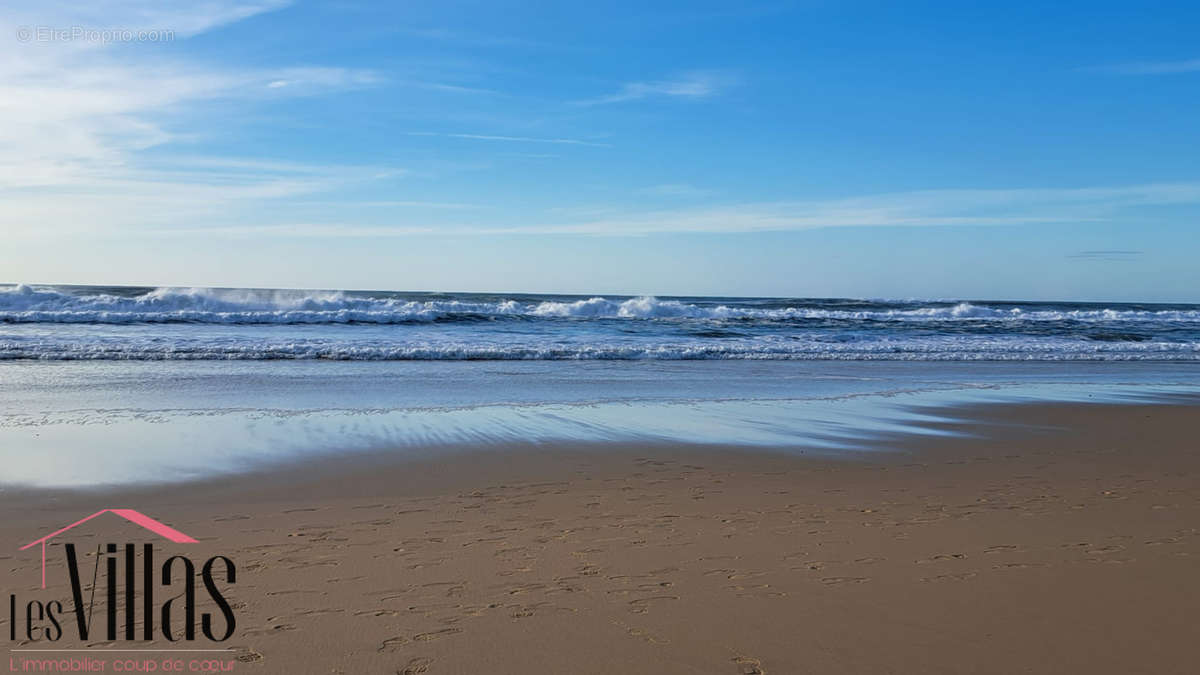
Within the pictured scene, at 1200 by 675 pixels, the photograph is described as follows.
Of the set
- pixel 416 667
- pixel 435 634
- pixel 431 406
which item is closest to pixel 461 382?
pixel 431 406

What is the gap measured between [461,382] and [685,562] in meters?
9.21

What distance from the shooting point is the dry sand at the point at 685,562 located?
3.16 m

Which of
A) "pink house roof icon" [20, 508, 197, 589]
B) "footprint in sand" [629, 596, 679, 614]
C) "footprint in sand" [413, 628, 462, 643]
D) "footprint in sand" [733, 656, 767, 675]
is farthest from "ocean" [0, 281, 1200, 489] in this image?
"footprint in sand" [733, 656, 767, 675]

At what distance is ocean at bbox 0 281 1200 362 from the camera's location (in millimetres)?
17797

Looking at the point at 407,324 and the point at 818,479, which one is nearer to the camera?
the point at 818,479

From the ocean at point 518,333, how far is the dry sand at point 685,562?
457 inches

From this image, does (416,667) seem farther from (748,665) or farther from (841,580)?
(841,580)

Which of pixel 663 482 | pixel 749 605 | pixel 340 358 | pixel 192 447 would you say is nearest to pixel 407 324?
pixel 340 358

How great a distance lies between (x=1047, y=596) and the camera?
377cm

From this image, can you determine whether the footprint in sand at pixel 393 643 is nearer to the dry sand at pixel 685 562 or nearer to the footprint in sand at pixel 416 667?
the dry sand at pixel 685 562

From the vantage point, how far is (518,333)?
985 inches

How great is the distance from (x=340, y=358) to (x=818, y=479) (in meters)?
12.7

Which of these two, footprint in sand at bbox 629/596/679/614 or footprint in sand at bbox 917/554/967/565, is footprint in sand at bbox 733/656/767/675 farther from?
footprint in sand at bbox 917/554/967/565

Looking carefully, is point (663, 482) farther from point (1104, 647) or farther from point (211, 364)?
point (211, 364)
